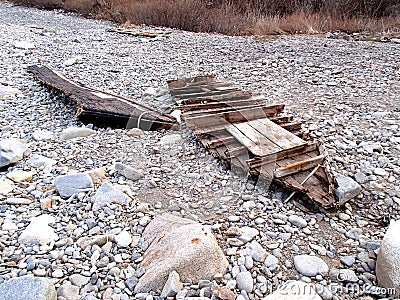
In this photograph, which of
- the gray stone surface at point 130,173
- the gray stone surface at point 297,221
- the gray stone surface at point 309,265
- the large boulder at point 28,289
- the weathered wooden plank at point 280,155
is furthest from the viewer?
the gray stone surface at point 130,173

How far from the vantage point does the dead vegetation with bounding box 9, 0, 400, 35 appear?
31.5ft

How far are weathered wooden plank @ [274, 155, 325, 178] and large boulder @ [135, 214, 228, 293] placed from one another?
0.75m

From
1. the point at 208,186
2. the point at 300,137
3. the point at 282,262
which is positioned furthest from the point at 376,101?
the point at 282,262

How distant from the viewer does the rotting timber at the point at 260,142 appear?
95.0 inches

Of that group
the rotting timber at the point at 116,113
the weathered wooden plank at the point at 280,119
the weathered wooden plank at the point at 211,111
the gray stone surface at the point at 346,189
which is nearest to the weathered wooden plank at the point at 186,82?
the rotting timber at the point at 116,113

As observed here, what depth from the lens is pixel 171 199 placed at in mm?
2422

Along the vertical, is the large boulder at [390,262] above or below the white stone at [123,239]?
above

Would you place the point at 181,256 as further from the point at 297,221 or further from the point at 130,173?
the point at 130,173

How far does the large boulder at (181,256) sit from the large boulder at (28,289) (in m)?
0.38

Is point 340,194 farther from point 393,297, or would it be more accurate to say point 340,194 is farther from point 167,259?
point 167,259

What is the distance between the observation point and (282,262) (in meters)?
1.89

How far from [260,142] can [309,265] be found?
1.14 m

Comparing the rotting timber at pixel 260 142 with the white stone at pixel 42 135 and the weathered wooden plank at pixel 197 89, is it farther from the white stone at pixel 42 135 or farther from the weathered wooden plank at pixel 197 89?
the white stone at pixel 42 135

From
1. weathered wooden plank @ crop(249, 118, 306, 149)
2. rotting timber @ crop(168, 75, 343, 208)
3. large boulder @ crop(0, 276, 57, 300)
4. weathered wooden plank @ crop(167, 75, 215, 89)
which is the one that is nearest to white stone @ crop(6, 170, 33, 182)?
large boulder @ crop(0, 276, 57, 300)
